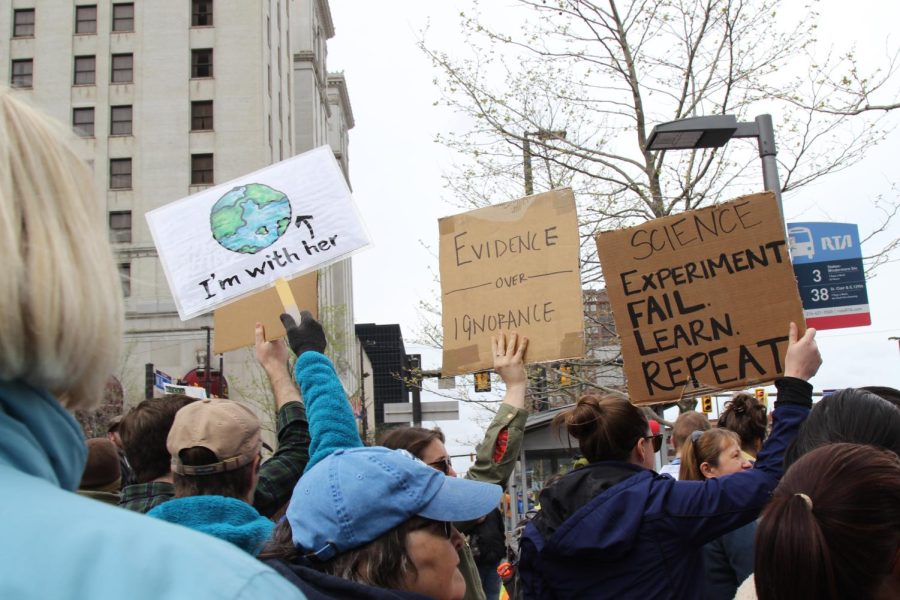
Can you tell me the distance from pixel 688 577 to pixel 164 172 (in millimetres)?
44511

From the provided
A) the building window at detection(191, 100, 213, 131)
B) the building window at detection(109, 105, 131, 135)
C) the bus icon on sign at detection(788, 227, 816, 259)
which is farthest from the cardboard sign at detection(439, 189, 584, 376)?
the building window at detection(109, 105, 131, 135)

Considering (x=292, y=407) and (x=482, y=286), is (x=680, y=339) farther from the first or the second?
(x=292, y=407)

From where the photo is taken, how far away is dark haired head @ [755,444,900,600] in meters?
1.90

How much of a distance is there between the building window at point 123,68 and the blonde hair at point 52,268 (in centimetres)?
4910

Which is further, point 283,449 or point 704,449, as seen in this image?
point 704,449

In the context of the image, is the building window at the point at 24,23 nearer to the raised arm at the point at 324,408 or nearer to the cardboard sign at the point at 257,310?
the cardboard sign at the point at 257,310

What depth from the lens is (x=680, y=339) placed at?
4379 mm

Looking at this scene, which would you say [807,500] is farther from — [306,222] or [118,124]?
[118,124]

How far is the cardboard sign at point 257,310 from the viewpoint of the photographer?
15.5 feet

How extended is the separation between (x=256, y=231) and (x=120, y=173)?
43.7m

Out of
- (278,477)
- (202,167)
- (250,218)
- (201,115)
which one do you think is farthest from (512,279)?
(201,115)

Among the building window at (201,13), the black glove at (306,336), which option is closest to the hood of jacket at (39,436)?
the black glove at (306,336)

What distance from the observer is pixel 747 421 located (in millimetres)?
4738

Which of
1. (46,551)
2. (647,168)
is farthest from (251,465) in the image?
(647,168)
